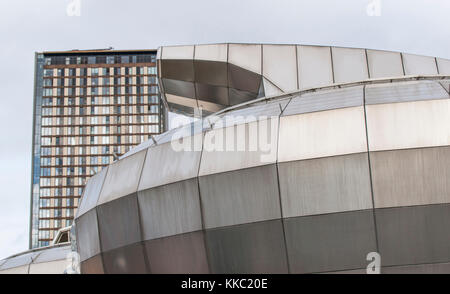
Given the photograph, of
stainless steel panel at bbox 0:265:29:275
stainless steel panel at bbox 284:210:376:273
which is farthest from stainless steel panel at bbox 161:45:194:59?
stainless steel panel at bbox 284:210:376:273

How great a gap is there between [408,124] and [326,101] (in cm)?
240

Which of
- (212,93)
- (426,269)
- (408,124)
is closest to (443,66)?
(212,93)

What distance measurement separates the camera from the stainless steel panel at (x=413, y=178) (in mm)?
15391

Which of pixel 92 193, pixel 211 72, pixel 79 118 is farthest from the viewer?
pixel 79 118

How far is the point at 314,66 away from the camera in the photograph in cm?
2886

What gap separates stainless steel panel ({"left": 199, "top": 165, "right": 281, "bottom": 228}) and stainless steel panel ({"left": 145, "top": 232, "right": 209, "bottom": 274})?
1.95 feet

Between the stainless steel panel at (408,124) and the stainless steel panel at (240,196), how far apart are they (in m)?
2.46

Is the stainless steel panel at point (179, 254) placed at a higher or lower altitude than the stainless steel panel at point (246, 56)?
lower

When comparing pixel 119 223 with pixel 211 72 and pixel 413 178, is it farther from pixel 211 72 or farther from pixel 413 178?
pixel 211 72

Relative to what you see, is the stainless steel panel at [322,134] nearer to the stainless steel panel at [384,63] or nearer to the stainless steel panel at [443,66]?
the stainless steel panel at [384,63]

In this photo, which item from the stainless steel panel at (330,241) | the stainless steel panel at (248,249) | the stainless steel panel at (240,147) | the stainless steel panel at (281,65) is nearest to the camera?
the stainless steel panel at (330,241)

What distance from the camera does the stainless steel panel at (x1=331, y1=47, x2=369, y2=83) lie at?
28.7 m

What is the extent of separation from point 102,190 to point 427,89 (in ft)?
29.5

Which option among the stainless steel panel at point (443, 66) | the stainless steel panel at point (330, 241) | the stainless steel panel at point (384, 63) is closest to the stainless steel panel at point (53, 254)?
the stainless steel panel at point (384, 63)
